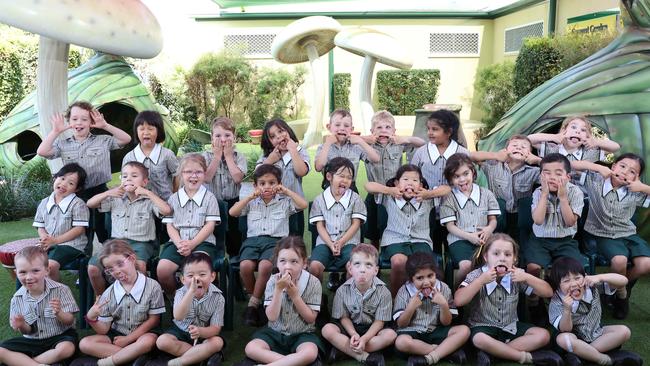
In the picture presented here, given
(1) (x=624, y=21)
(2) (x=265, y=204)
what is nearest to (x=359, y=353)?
(2) (x=265, y=204)

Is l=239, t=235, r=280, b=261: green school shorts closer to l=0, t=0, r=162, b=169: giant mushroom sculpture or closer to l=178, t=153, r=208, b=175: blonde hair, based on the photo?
l=178, t=153, r=208, b=175: blonde hair

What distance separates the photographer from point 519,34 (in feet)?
45.6

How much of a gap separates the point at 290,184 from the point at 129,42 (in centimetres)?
149

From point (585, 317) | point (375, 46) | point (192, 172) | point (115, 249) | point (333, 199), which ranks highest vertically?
point (375, 46)

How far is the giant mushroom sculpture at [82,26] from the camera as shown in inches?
142

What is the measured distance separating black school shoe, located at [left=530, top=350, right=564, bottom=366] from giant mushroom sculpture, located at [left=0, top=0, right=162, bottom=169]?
3206 millimetres

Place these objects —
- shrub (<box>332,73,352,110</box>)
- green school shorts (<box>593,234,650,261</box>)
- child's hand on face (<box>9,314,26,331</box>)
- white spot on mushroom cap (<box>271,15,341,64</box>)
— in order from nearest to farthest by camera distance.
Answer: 1. child's hand on face (<box>9,314,26,331</box>)
2. green school shorts (<box>593,234,650,261</box>)
3. white spot on mushroom cap (<box>271,15,341,64</box>)
4. shrub (<box>332,73,352,110</box>)

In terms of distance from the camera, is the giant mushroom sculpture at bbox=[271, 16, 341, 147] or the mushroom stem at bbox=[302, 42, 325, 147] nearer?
the giant mushroom sculpture at bbox=[271, 16, 341, 147]

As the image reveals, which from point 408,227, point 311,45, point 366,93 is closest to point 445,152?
point 408,227

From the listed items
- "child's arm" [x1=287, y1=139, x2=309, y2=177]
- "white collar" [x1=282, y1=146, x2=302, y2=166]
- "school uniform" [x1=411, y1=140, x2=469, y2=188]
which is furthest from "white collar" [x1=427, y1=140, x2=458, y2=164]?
"white collar" [x1=282, y1=146, x2=302, y2=166]

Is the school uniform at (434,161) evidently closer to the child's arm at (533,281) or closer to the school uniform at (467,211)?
the school uniform at (467,211)

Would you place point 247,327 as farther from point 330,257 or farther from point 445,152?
point 445,152

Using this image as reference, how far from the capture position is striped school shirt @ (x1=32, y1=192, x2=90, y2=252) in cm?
375

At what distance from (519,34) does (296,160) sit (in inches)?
444
